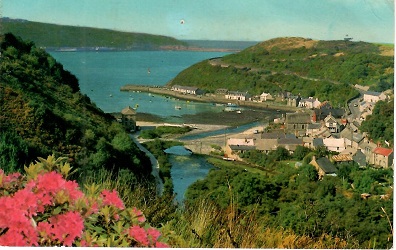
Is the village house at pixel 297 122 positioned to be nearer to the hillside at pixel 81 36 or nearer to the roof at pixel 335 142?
the roof at pixel 335 142

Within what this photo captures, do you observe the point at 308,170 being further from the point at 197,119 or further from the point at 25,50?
the point at 25,50

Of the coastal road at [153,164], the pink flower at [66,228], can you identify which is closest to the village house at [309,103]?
the coastal road at [153,164]

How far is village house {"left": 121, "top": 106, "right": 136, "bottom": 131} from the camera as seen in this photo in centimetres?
568

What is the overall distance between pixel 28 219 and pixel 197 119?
9.84 feet

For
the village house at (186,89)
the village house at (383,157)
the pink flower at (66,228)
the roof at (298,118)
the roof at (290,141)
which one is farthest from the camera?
the village house at (186,89)

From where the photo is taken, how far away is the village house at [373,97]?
17.9ft

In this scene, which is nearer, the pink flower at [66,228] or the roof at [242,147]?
the pink flower at [66,228]

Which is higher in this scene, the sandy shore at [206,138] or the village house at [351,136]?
the village house at [351,136]

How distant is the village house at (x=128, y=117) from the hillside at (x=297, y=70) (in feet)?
1.47

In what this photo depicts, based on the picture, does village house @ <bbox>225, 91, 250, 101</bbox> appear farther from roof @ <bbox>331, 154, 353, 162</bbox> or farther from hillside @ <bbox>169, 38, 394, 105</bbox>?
roof @ <bbox>331, 154, 353, 162</bbox>

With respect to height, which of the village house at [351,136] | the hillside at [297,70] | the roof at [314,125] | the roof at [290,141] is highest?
the hillside at [297,70]

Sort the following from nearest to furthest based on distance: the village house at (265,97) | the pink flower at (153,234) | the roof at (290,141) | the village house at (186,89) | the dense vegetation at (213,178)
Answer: the pink flower at (153,234) < the dense vegetation at (213,178) < the roof at (290,141) < the village house at (265,97) < the village house at (186,89)

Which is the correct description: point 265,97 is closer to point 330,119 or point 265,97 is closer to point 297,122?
point 297,122

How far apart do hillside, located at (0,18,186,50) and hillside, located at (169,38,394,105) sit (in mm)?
450
